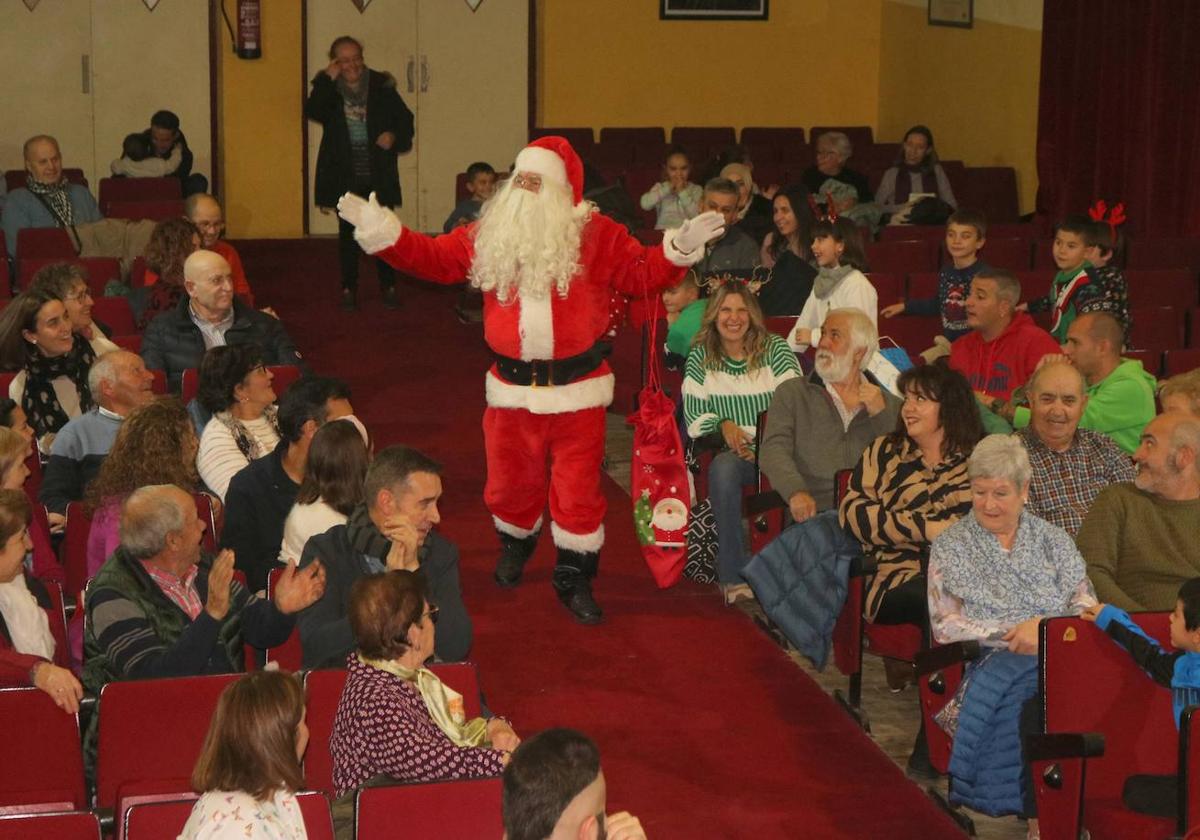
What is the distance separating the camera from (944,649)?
4.15 m

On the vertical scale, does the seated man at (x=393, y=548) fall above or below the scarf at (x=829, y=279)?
below

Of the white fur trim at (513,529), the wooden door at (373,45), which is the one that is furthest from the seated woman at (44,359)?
the wooden door at (373,45)

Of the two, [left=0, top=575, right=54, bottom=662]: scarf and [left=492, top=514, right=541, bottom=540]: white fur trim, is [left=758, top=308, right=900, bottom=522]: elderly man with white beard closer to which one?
[left=492, top=514, right=541, bottom=540]: white fur trim

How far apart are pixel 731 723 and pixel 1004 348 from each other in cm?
204

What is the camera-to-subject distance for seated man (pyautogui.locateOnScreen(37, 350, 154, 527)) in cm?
508

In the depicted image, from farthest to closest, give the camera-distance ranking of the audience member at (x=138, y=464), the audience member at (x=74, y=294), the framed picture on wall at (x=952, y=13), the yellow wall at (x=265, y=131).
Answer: the yellow wall at (x=265, y=131), the framed picture on wall at (x=952, y=13), the audience member at (x=74, y=294), the audience member at (x=138, y=464)

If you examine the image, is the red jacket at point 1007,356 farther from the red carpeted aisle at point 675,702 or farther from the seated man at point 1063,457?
the red carpeted aisle at point 675,702

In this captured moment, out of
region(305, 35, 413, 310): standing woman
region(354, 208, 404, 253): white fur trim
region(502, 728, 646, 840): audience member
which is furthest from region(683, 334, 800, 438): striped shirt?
region(305, 35, 413, 310): standing woman

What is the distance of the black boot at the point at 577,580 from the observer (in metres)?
5.53

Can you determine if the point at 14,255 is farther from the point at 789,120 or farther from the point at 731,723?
the point at 789,120

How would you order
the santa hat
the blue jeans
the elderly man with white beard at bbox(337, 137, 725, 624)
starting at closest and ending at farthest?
1. the elderly man with white beard at bbox(337, 137, 725, 624)
2. the santa hat
3. the blue jeans

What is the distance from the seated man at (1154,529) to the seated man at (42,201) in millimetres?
5704

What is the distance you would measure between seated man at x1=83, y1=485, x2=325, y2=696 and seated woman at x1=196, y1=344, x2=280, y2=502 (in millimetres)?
1148

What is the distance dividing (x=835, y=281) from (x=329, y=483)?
2937mm
